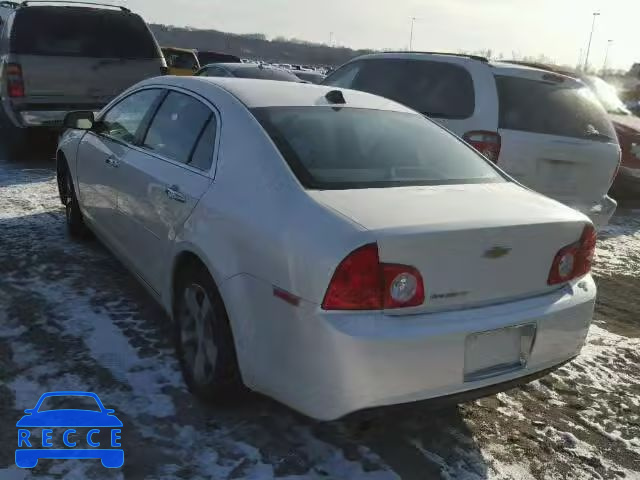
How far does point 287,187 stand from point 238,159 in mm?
420

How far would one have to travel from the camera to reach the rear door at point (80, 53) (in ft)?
27.2

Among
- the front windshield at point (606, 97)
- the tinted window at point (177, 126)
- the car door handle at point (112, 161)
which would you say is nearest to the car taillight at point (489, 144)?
the tinted window at point (177, 126)

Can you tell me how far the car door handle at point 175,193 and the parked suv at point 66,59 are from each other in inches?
231

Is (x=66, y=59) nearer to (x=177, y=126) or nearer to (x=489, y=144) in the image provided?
(x=177, y=126)

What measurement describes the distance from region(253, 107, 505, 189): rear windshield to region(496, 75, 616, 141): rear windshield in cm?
230

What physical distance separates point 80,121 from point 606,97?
8933mm

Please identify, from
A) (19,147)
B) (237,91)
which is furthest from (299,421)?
(19,147)

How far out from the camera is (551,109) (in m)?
5.86

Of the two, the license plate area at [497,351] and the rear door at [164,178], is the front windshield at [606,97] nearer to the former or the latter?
the rear door at [164,178]

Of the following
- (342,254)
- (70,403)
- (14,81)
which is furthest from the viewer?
(14,81)

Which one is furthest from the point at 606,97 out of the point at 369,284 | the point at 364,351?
the point at 364,351

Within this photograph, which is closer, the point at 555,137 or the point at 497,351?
the point at 497,351

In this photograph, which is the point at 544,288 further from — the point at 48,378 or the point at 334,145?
the point at 48,378

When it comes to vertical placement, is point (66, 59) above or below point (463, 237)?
above
